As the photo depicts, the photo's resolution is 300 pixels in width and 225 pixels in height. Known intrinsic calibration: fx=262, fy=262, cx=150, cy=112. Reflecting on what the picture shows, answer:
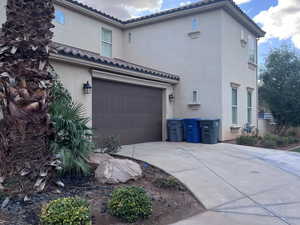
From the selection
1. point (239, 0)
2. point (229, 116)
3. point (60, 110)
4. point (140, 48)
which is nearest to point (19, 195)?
point (60, 110)

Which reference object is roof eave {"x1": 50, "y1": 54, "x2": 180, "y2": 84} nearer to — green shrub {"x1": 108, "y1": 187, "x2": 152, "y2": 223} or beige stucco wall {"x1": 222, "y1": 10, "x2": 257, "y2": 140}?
beige stucco wall {"x1": 222, "y1": 10, "x2": 257, "y2": 140}

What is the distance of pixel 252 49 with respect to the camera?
48.7 ft

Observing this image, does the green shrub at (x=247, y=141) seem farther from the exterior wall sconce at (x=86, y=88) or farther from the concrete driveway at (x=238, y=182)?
the exterior wall sconce at (x=86, y=88)

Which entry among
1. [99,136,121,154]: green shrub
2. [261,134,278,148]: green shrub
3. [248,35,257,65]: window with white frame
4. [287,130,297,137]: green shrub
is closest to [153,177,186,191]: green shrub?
[99,136,121,154]: green shrub

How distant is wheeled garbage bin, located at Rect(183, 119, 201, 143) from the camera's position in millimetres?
11039

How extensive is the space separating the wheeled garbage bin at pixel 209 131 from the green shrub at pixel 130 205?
7.14 meters

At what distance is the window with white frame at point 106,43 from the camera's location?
1293 cm

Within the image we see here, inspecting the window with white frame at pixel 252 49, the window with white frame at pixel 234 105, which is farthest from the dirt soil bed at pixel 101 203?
the window with white frame at pixel 252 49

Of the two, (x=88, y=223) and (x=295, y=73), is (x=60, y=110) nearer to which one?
(x=88, y=223)

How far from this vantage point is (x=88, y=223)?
132 inches

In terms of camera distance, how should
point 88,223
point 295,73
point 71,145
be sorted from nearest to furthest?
point 88,223, point 71,145, point 295,73

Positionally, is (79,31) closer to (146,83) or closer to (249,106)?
(146,83)

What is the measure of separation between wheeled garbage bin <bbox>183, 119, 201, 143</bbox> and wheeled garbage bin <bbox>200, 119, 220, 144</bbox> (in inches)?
7.1

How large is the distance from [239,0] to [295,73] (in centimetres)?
611
